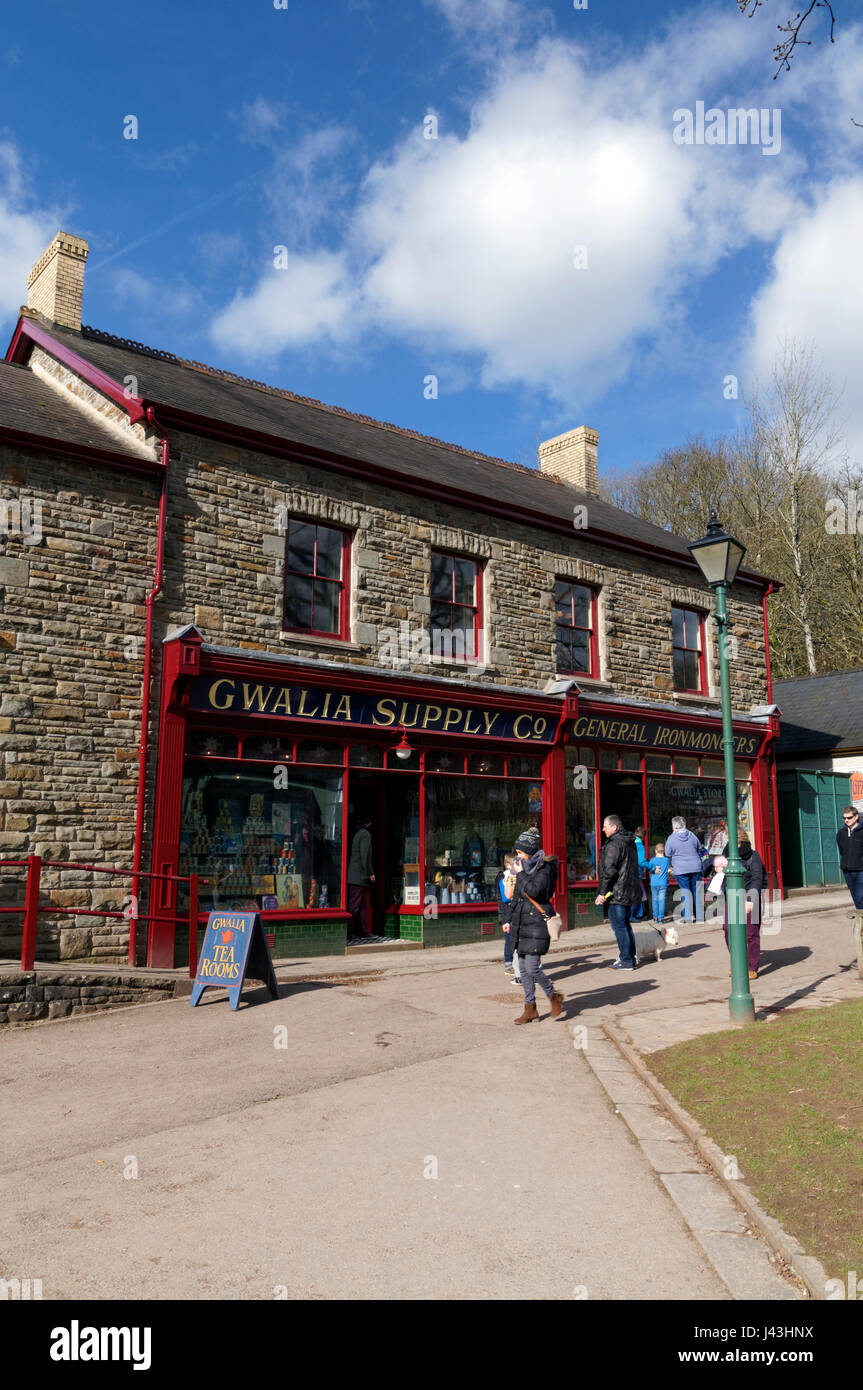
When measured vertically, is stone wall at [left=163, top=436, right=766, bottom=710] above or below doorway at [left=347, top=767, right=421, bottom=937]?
above

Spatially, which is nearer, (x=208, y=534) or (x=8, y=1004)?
(x=8, y=1004)

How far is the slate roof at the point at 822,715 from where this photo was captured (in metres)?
23.6

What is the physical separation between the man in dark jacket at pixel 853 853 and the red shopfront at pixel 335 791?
4.38 meters

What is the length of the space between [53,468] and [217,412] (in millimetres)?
2701

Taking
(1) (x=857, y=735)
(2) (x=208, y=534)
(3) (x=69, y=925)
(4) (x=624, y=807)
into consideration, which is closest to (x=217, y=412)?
(2) (x=208, y=534)

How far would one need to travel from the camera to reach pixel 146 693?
12203mm

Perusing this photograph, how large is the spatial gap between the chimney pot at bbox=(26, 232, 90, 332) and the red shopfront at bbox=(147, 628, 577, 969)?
278 inches

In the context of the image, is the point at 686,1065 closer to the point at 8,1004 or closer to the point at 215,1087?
the point at 215,1087

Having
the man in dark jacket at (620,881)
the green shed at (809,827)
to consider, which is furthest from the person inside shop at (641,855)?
the green shed at (809,827)

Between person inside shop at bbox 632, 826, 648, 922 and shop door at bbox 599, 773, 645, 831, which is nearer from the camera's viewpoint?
person inside shop at bbox 632, 826, 648, 922

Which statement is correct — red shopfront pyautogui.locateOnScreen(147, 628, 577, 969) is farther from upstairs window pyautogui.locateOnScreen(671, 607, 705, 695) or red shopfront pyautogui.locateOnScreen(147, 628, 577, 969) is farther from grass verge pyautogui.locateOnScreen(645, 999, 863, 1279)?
grass verge pyautogui.locateOnScreen(645, 999, 863, 1279)

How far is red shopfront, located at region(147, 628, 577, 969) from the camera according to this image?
12398mm

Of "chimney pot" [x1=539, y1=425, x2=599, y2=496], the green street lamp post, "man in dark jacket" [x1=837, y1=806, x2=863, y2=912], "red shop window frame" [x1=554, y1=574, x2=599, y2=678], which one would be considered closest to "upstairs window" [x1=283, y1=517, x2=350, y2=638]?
"red shop window frame" [x1=554, y1=574, x2=599, y2=678]

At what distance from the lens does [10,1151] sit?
5.92 m
